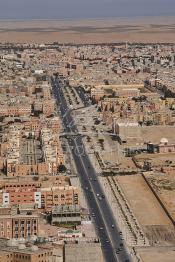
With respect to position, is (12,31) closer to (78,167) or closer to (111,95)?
(111,95)

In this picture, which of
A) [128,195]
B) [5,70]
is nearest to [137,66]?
[5,70]

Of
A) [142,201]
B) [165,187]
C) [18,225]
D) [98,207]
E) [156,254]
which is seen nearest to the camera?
[156,254]

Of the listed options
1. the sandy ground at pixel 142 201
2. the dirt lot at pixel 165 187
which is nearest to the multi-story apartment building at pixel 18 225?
the sandy ground at pixel 142 201

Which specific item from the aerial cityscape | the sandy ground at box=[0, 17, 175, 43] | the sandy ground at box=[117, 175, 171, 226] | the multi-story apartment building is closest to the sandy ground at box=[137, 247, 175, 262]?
the aerial cityscape

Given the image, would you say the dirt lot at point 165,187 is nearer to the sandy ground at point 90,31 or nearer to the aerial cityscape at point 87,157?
the aerial cityscape at point 87,157

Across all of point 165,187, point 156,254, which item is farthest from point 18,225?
point 165,187

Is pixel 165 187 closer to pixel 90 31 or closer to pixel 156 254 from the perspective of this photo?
pixel 156 254
